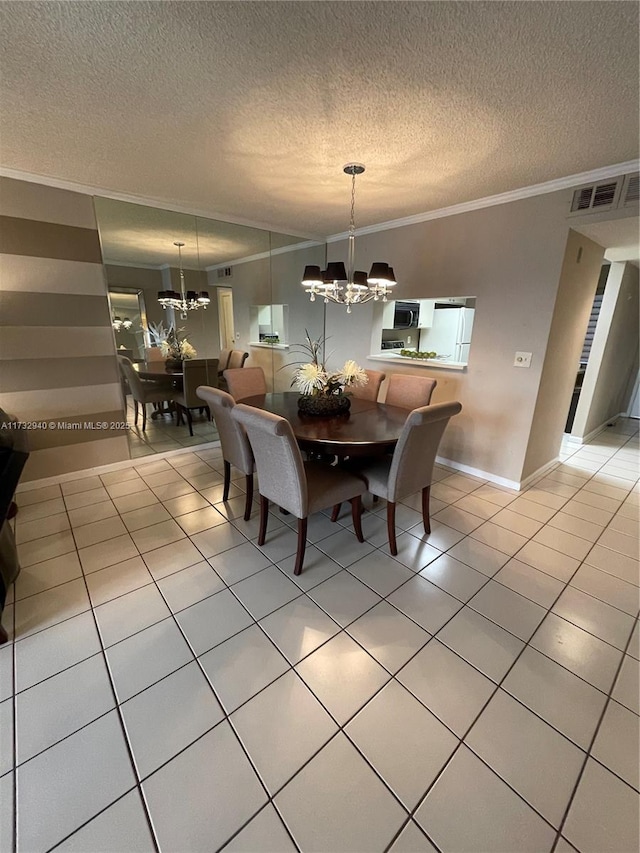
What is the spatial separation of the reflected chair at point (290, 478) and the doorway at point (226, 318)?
226 cm

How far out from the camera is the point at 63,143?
214 cm

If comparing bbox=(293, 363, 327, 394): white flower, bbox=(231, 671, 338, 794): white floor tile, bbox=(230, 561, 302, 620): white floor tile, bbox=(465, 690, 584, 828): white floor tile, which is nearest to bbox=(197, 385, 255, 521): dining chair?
bbox=(293, 363, 327, 394): white flower

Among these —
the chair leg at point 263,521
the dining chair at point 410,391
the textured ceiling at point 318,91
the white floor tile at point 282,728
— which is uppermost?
the textured ceiling at point 318,91

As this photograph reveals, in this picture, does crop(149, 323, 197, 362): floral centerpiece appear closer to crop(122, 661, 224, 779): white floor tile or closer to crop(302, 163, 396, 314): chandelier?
crop(302, 163, 396, 314): chandelier

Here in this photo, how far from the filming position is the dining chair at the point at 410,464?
78.0 inches

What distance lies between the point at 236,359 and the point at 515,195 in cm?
308

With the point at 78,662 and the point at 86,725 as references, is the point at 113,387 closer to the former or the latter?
the point at 78,662

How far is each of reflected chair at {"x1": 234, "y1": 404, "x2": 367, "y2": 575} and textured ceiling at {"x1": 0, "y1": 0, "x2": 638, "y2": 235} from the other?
1505 millimetres

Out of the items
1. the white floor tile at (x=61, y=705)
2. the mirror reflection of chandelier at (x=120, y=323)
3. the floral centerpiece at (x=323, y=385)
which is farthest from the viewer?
the mirror reflection of chandelier at (x=120, y=323)

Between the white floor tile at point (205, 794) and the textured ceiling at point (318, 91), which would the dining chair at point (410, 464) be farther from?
the textured ceiling at point (318, 91)

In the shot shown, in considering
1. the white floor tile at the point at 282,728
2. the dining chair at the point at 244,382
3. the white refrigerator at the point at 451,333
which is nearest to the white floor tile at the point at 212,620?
the white floor tile at the point at 282,728

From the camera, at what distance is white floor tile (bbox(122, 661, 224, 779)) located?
1219 millimetres

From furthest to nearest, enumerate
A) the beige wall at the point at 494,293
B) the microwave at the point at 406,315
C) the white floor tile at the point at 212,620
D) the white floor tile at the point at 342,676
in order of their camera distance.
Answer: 1. the microwave at the point at 406,315
2. the beige wall at the point at 494,293
3. the white floor tile at the point at 212,620
4. the white floor tile at the point at 342,676

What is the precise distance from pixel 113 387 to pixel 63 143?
1.78 meters
